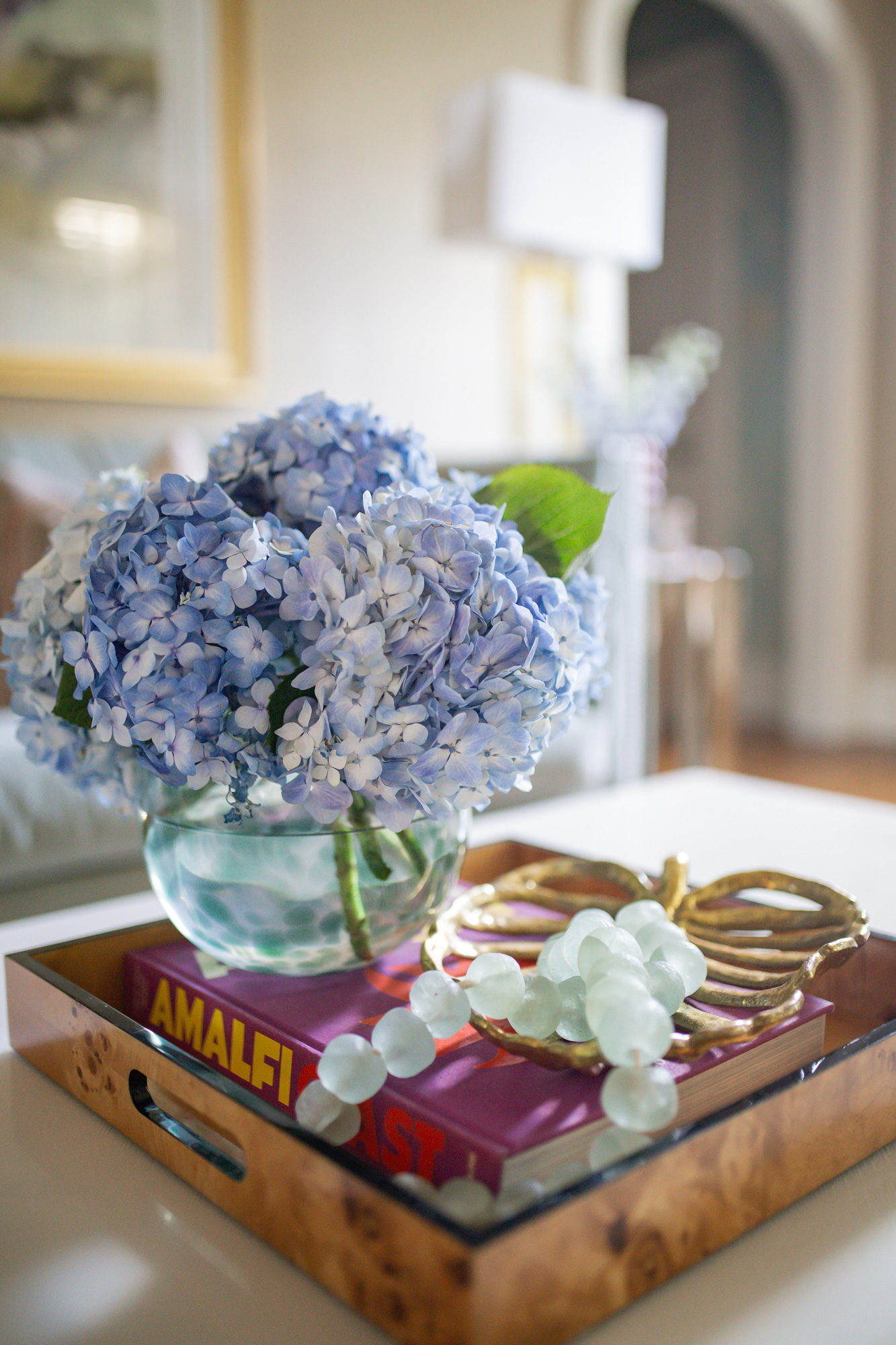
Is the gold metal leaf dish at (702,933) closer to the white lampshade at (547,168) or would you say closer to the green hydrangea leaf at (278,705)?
the green hydrangea leaf at (278,705)

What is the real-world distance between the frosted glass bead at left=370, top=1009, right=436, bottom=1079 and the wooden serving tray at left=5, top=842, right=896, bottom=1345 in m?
0.05

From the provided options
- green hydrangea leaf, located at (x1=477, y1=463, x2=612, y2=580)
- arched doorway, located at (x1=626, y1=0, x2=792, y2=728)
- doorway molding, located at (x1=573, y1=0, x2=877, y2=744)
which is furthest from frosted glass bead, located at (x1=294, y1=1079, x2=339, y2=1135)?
arched doorway, located at (x1=626, y1=0, x2=792, y2=728)

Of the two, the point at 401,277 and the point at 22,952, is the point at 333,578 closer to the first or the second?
the point at 22,952

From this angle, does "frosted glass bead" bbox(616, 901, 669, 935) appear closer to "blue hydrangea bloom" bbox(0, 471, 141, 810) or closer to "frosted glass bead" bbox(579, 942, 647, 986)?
"frosted glass bead" bbox(579, 942, 647, 986)

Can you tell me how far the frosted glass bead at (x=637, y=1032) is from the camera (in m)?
0.39

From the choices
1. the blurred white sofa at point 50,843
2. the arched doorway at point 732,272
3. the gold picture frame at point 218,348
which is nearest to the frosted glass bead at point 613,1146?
the blurred white sofa at point 50,843

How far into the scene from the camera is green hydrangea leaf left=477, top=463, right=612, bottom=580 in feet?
1.74

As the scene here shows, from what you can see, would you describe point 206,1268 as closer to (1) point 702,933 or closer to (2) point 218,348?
(1) point 702,933

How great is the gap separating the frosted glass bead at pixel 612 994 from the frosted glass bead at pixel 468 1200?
7 cm

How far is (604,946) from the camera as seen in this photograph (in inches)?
18.0

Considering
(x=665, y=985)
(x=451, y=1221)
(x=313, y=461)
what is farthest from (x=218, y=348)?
(x=451, y=1221)

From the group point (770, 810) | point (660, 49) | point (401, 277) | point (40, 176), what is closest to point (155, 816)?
point (770, 810)

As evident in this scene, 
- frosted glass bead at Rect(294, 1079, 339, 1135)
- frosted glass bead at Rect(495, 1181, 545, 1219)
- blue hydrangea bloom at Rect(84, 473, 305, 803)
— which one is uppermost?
blue hydrangea bloom at Rect(84, 473, 305, 803)

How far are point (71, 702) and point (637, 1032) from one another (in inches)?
11.3
